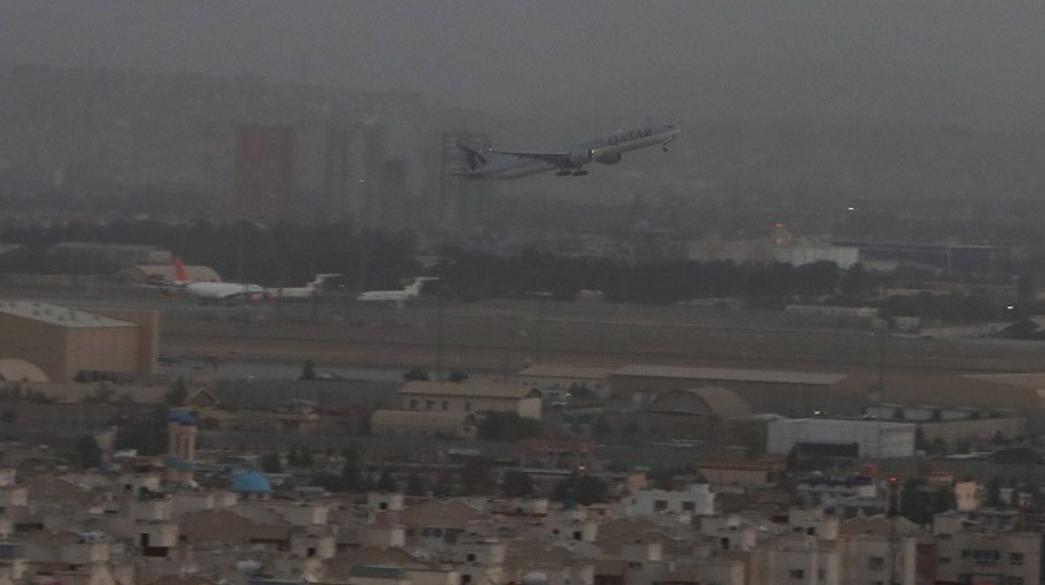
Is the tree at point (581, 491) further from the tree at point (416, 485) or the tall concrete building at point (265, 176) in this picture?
the tall concrete building at point (265, 176)

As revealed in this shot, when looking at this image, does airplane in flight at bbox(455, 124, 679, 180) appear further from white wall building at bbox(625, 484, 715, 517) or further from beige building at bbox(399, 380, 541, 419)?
Result: white wall building at bbox(625, 484, 715, 517)

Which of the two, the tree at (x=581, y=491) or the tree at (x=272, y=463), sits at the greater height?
the tree at (x=272, y=463)

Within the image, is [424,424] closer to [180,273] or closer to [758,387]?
[758,387]

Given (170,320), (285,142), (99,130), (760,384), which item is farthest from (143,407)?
(99,130)

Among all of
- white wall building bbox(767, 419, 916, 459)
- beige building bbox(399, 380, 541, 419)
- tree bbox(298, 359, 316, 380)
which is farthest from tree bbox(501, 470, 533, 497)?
tree bbox(298, 359, 316, 380)

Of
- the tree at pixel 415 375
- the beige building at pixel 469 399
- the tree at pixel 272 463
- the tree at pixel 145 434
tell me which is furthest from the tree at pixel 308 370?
the tree at pixel 272 463

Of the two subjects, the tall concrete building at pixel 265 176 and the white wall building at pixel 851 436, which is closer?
the white wall building at pixel 851 436

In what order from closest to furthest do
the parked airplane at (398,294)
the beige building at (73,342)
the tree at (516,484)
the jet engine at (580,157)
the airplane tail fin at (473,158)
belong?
the tree at (516,484)
the jet engine at (580,157)
the beige building at (73,342)
the airplane tail fin at (473,158)
the parked airplane at (398,294)

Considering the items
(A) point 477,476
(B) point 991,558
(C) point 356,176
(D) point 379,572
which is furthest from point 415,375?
(D) point 379,572
